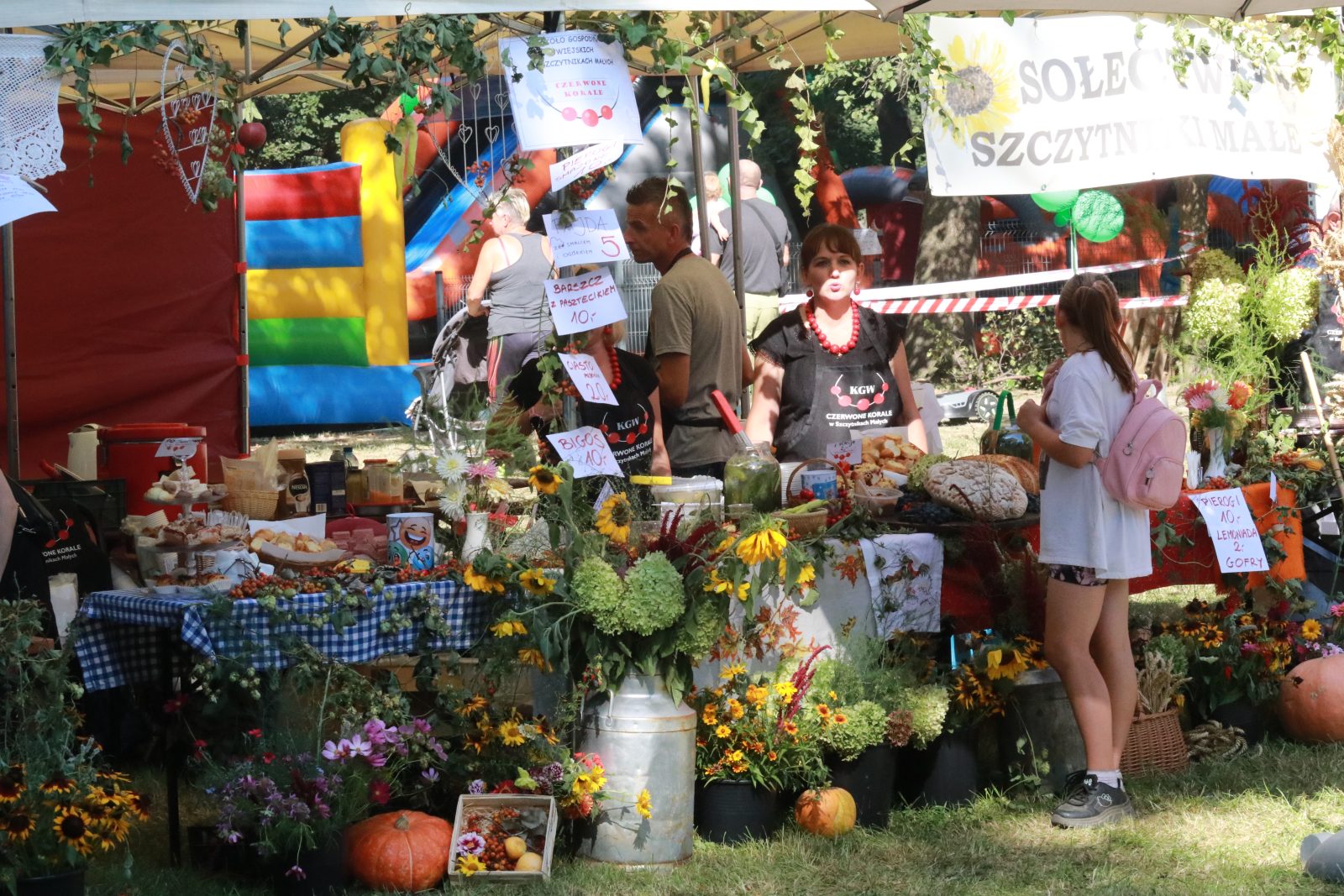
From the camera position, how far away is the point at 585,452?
4.64m

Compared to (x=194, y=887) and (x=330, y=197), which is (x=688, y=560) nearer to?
(x=194, y=887)

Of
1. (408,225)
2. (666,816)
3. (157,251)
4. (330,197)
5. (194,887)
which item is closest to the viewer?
(194,887)

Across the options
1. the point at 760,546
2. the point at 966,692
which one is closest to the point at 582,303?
the point at 760,546

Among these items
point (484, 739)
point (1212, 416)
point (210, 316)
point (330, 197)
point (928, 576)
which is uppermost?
point (330, 197)

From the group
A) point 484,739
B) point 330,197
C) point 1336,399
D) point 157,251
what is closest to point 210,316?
point 157,251

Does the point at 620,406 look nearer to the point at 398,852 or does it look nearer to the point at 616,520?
the point at 616,520

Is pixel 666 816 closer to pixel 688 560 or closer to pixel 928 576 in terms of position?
pixel 688 560

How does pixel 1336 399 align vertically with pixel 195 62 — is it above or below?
below

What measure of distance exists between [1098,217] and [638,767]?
479 inches

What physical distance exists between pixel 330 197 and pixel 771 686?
9.18 meters

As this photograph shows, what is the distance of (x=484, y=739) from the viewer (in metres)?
4.29

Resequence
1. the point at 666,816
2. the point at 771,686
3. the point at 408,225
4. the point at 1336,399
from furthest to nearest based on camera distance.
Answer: the point at 408,225, the point at 1336,399, the point at 771,686, the point at 666,816

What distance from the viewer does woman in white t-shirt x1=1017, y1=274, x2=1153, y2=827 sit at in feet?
14.6

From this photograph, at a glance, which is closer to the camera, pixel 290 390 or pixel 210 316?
pixel 210 316
